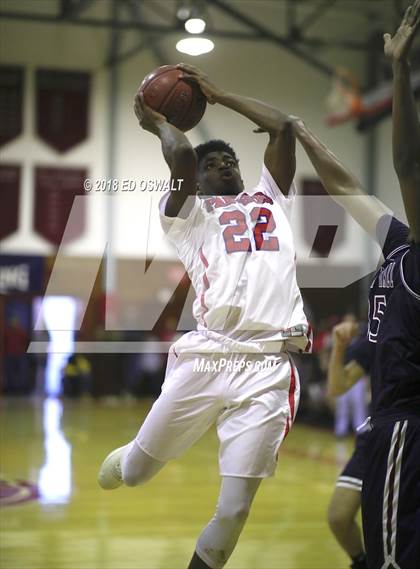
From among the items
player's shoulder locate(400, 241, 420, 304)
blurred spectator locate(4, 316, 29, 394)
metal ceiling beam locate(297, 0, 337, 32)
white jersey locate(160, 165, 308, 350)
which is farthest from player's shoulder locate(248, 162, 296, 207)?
blurred spectator locate(4, 316, 29, 394)

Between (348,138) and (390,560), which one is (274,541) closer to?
(390,560)

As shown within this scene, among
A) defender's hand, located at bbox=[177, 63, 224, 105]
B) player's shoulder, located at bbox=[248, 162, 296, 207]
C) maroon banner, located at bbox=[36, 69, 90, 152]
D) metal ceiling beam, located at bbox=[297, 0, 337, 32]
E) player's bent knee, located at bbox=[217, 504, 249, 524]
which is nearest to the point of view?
player's bent knee, located at bbox=[217, 504, 249, 524]

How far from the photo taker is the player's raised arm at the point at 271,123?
410 cm

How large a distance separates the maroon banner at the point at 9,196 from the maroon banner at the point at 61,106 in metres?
0.99

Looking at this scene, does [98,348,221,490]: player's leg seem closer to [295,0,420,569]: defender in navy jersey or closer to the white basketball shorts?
the white basketball shorts

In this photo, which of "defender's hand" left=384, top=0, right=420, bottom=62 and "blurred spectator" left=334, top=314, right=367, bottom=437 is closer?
"defender's hand" left=384, top=0, right=420, bottom=62

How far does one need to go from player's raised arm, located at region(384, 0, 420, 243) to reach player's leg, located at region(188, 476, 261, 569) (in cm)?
158

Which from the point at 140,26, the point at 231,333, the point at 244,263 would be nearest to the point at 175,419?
the point at 231,333

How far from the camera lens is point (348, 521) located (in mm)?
4918

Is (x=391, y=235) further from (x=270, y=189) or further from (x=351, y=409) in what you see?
(x=351, y=409)

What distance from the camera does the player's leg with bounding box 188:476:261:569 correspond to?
3.85 metres

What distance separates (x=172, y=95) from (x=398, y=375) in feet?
6.26

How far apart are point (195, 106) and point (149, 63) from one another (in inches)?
574

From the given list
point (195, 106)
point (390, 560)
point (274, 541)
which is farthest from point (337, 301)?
point (390, 560)
